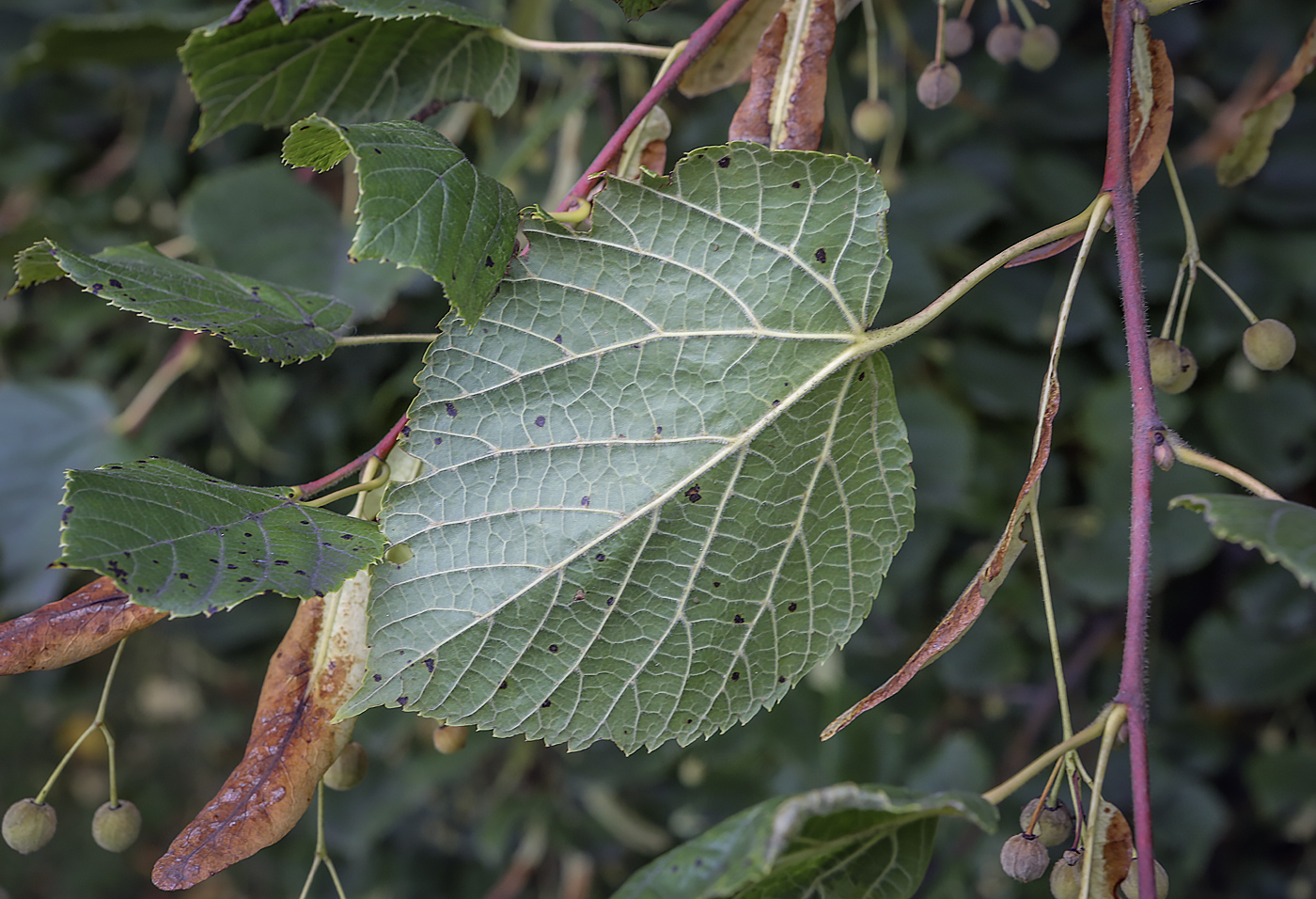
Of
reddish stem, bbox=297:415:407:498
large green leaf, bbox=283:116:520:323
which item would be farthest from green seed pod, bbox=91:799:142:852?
large green leaf, bbox=283:116:520:323

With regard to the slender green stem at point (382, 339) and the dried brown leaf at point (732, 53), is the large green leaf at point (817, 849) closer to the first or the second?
the slender green stem at point (382, 339)

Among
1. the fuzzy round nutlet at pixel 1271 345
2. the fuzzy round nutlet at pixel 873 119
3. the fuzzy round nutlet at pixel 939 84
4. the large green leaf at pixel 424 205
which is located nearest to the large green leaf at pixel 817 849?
the large green leaf at pixel 424 205

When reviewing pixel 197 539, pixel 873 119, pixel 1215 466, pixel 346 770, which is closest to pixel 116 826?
pixel 346 770

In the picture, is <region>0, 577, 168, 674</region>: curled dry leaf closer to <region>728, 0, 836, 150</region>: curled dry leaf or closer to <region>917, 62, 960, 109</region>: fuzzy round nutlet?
<region>728, 0, 836, 150</region>: curled dry leaf

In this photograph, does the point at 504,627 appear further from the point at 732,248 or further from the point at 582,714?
the point at 732,248

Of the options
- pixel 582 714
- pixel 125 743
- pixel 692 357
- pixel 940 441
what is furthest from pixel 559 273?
pixel 125 743

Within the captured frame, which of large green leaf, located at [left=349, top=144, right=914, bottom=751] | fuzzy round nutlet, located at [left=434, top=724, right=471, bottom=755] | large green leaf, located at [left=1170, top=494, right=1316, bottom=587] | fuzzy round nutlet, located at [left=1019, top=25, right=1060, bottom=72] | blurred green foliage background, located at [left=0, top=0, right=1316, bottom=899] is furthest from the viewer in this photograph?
blurred green foliage background, located at [left=0, top=0, right=1316, bottom=899]
